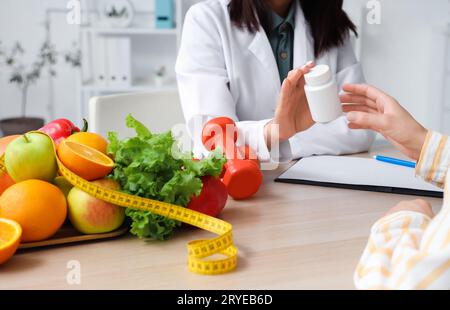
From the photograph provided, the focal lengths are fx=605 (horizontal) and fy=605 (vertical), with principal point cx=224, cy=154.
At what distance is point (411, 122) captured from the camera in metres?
1.07

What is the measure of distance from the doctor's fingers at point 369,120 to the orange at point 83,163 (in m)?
0.45

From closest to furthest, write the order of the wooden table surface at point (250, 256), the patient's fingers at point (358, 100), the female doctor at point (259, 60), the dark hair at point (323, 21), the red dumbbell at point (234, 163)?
the wooden table surface at point (250, 256) → the red dumbbell at point (234, 163) → the patient's fingers at point (358, 100) → the female doctor at point (259, 60) → the dark hair at point (323, 21)

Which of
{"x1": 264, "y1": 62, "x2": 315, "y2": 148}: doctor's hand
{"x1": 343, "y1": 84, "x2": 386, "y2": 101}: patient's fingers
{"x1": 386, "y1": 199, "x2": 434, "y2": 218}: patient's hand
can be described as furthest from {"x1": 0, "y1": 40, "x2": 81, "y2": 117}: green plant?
{"x1": 386, "y1": 199, "x2": 434, "y2": 218}: patient's hand

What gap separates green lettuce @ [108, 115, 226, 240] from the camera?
2.96 feet

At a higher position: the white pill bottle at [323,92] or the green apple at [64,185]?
the white pill bottle at [323,92]

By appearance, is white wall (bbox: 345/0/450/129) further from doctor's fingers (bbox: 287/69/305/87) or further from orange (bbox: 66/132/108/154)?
orange (bbox: 66/132/108/154)

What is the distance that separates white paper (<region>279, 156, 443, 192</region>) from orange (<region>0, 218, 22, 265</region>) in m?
0.58

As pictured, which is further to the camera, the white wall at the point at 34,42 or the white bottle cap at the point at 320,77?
the white wall at the point at 34,42

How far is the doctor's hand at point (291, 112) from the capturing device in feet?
4.24

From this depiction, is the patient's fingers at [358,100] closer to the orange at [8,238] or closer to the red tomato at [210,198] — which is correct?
the red tomato at [210,198]

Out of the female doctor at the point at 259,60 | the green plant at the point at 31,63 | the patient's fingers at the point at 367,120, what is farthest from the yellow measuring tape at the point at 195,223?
the green plant at the point at 31,63

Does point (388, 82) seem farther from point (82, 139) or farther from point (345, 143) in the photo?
point (82, 139)
